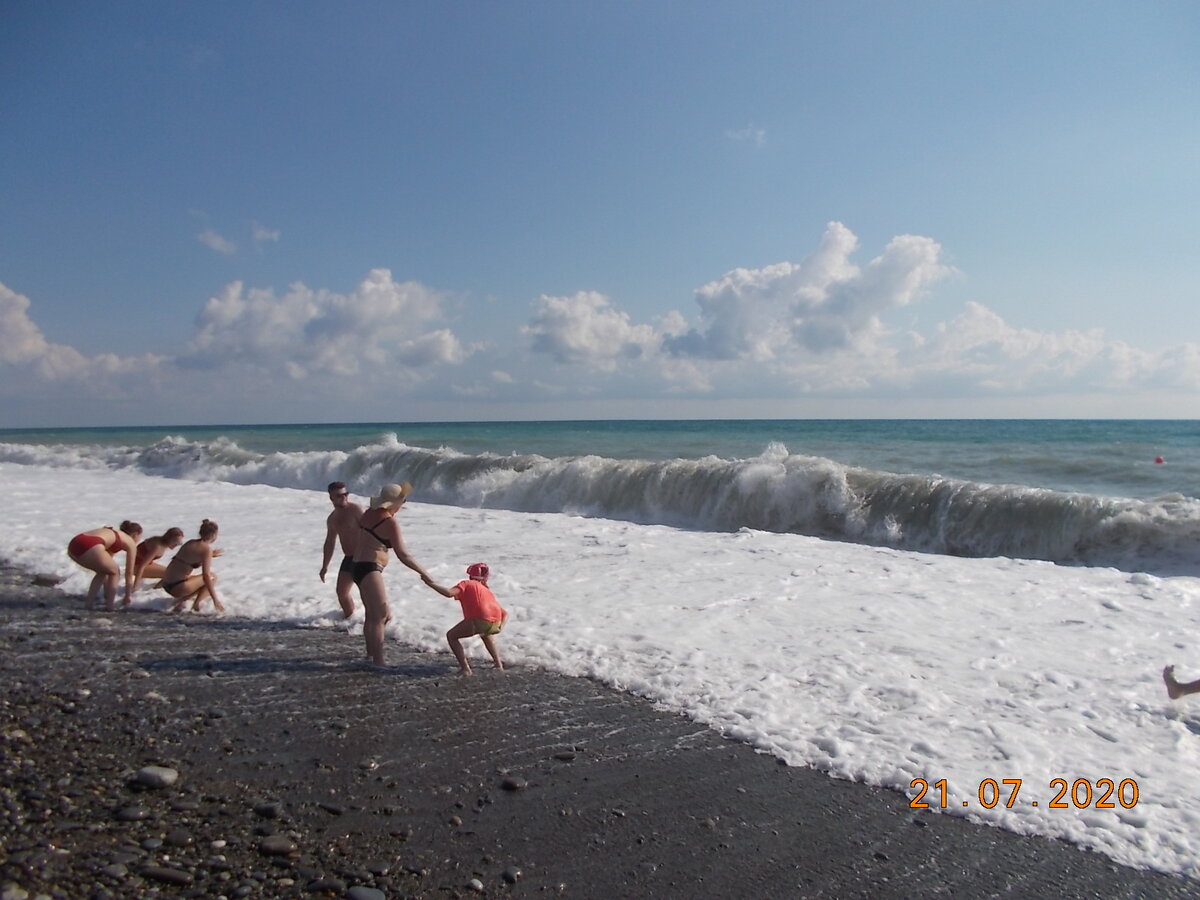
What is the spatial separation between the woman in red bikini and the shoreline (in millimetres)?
2130

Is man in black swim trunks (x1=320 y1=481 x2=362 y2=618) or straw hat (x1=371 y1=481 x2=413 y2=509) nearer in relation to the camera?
straw hat (x1=371 y1=481 x2=413 y2=509)

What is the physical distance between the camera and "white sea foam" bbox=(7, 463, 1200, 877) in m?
4.73

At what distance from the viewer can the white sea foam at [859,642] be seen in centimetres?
473

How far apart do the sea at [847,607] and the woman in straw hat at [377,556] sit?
640mm

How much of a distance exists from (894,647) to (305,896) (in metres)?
5.38

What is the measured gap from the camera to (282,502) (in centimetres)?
1773

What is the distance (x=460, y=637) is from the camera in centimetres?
616

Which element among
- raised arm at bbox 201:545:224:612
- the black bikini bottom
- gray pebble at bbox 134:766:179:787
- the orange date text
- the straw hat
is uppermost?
the straw hat

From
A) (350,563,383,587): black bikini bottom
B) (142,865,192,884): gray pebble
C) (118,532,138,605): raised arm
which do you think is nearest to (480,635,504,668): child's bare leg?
(350,563,383,587): black bikini bottom

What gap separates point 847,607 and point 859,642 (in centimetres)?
135

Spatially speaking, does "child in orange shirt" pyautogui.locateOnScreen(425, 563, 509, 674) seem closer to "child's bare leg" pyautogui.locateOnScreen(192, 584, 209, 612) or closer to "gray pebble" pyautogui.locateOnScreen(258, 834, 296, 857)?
"gray pebble" pyautogui.locateOnScreen(258, 834, 296, 857)

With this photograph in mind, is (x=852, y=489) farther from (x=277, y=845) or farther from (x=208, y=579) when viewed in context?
(x=277, y=845)

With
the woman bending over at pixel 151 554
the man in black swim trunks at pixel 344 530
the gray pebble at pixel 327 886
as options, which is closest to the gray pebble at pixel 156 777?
the gray pebble at pixel 327 886

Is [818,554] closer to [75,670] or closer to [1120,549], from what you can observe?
[1120,549]
